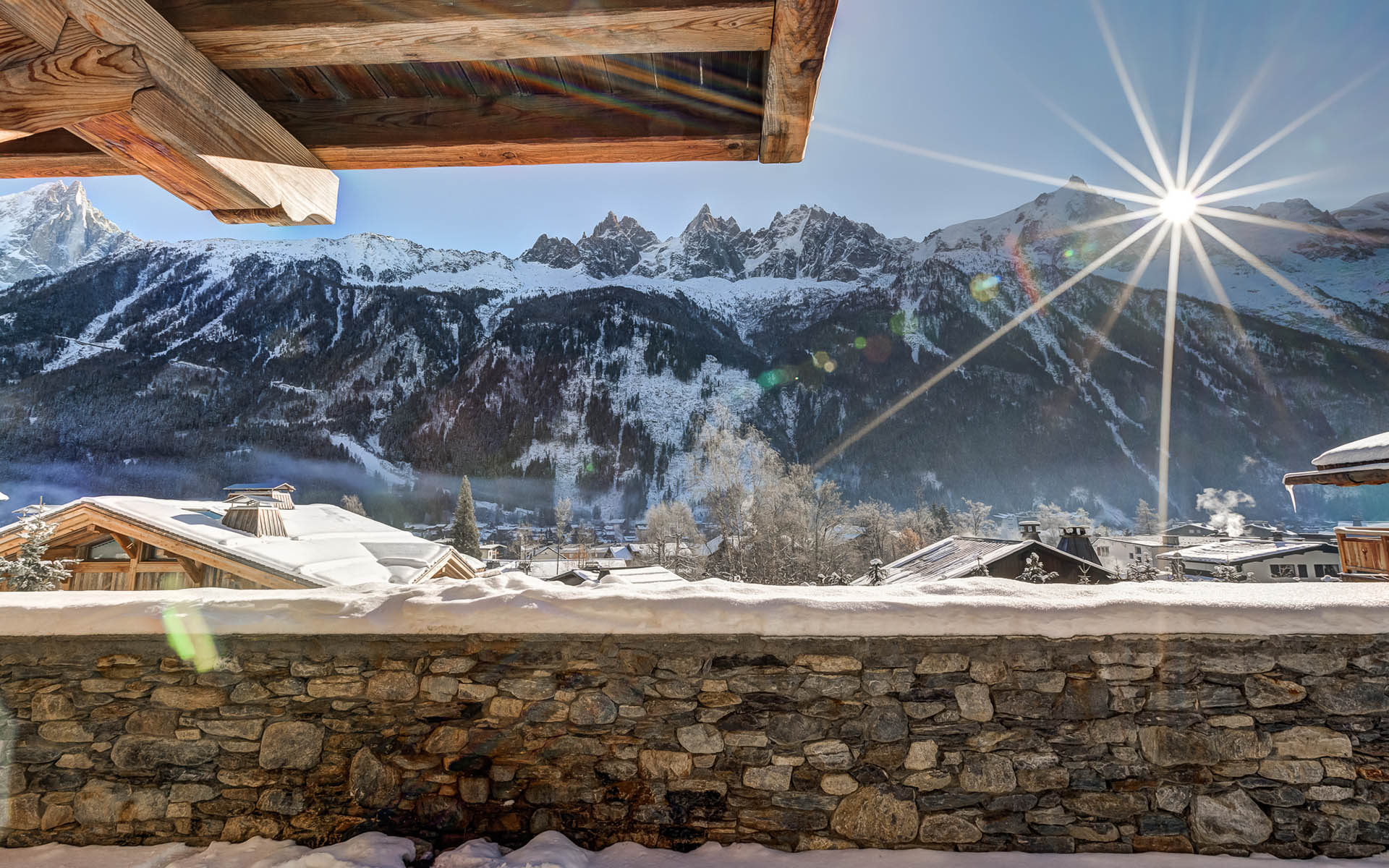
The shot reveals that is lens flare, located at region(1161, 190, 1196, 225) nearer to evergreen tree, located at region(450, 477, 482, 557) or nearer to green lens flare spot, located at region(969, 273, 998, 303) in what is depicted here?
green lens flare spot, located at region(969, 273, 998, 303)

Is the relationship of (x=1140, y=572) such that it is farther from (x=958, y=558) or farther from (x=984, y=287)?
(x=984, y=287)

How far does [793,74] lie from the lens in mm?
1321

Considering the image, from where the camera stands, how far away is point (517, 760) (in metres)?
2.25

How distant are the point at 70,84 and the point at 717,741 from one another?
253 centimetres

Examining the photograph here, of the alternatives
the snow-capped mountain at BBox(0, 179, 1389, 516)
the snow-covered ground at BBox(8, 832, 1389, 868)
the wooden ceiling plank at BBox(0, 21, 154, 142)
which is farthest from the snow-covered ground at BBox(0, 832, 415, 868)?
the snow-capped mountain at BBox(0, 179, 1389, 516)

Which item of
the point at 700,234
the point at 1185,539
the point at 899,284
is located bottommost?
the point at 1185,539

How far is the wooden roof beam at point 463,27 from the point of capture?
1234mm

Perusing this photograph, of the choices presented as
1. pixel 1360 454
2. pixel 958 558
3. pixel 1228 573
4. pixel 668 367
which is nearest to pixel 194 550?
pixel 1360 454

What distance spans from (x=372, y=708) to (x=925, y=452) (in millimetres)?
69683

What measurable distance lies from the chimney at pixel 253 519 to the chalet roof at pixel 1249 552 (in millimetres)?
23957

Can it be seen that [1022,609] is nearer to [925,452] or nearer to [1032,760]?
[1032,760]

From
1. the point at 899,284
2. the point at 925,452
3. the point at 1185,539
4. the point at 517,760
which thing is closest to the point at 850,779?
the point at 517,760

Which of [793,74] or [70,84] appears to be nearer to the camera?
[70,84]

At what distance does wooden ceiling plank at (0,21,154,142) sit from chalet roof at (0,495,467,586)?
17.1ft
